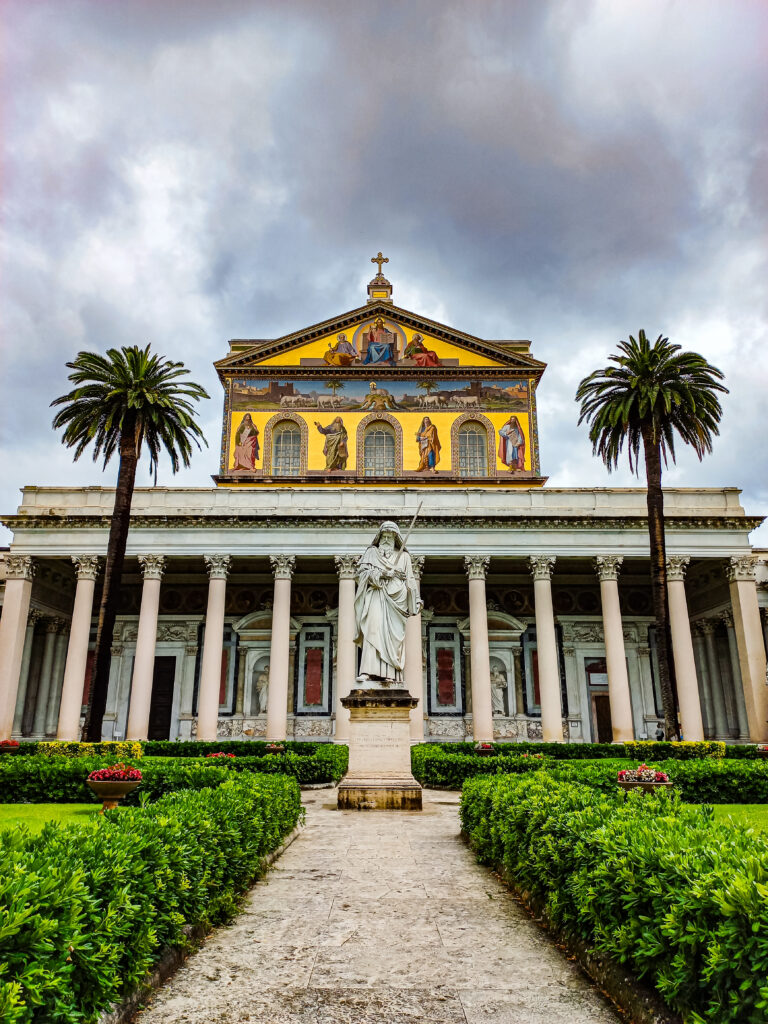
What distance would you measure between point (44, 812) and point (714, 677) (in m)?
29.9

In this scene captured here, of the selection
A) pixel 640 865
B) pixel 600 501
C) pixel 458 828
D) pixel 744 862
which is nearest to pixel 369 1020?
pixel 640 865

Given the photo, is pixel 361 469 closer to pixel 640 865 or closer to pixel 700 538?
pixel 700 538

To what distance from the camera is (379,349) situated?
1446 inches

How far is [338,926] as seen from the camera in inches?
219

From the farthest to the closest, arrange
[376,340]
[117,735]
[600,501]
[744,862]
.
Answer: [376,340] → [117,735] → [600,501] → [744,862]

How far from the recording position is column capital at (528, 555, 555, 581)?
29234 mm

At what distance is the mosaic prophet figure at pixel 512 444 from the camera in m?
34.9

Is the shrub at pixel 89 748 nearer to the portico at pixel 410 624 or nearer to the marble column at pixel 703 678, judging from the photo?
the portico at pixel 410 624

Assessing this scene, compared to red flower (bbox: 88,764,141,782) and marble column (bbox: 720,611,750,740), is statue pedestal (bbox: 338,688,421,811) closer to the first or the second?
red flower (bbox: 88,764,141,782)

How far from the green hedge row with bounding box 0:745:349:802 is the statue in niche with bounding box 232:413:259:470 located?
19666 mm

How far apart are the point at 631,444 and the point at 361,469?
12.6 m

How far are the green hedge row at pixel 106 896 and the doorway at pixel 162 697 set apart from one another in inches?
1124

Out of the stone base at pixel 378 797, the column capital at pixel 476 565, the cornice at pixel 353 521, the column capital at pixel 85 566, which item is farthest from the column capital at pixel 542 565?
the stone base at pixel 378 797

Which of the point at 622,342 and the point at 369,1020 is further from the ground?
the point at 622,342
